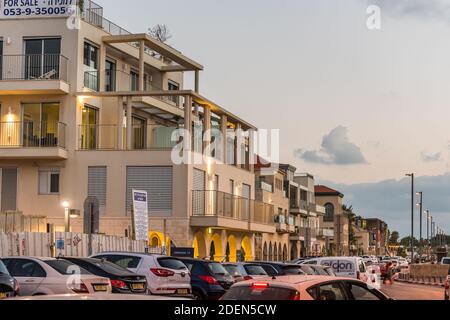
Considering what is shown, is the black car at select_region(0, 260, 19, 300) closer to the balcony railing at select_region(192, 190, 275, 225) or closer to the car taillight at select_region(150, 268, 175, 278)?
the car taillight at select_region(150, 268, 175, 278)

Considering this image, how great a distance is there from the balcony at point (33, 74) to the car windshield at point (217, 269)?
22221 millimetres

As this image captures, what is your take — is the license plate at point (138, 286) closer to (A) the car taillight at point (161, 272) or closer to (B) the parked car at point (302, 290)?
(A) the car taillight at point (161, 272)

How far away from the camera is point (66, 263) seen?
67.2 ft

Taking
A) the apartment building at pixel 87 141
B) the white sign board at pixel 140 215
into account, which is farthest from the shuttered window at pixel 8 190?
the white sign board at pixel 140 215

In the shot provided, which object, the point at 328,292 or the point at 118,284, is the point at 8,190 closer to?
the point at 118,284

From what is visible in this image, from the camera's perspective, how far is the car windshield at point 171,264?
23797 mm

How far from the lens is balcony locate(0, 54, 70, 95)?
149 feet

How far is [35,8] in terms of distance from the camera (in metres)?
46.7

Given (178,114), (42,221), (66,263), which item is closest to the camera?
(66,263)

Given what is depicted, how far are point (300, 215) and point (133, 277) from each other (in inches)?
2961

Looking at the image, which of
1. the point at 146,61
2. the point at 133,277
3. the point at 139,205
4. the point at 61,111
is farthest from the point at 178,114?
the point at 133,277

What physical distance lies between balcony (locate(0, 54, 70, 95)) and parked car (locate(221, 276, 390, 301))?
34.3 metres

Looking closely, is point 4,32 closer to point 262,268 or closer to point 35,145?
point 35,145

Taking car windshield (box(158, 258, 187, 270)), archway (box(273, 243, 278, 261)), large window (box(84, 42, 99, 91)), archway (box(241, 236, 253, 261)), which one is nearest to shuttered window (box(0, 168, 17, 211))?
large window (box(84, 42, 99, 91))
